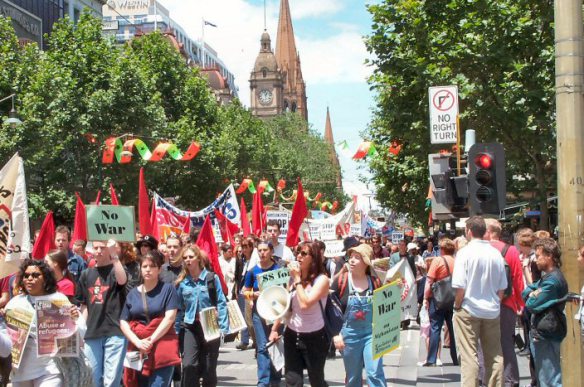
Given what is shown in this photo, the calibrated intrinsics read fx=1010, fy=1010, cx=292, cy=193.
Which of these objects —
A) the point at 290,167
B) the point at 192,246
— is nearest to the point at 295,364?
the point at 192,246

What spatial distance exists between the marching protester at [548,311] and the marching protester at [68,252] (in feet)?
14.8

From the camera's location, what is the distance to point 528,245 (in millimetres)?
11836

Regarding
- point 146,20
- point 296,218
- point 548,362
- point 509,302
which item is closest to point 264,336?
point 509,302

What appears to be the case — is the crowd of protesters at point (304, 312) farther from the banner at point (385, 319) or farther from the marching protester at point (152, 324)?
the banner at point (385, 319)

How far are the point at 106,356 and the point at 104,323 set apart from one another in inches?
12.0

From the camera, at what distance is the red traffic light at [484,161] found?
11203 millimetres

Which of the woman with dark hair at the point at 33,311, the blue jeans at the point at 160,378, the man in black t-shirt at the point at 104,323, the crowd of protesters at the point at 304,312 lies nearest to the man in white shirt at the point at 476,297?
the crowd of protesters at the point at 304,312

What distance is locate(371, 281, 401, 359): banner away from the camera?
8945mm

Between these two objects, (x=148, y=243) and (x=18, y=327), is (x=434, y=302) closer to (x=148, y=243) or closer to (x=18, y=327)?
(x=148, y=243)

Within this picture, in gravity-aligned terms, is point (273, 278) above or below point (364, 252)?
below

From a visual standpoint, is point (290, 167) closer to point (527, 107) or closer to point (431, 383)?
point (527, 107)

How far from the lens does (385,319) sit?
9164 mm

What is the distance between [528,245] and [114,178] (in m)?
27.7

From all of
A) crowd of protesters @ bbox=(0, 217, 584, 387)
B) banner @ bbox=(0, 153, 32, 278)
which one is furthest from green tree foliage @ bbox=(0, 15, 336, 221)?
banner @ bbox=(0, 153, 32, 278)
